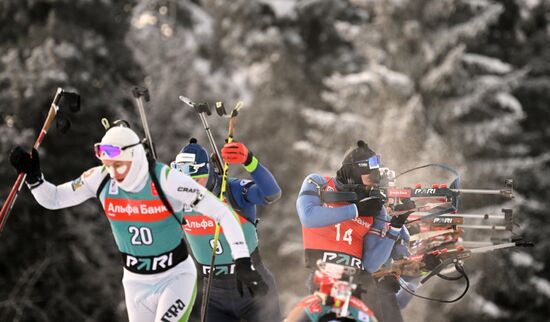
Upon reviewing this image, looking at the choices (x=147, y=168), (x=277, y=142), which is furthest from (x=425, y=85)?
(x=147, y=168)

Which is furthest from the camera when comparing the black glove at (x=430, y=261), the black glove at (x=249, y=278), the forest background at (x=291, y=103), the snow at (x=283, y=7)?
the snow at (x=283, y=7)

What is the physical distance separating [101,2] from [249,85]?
8720 mm

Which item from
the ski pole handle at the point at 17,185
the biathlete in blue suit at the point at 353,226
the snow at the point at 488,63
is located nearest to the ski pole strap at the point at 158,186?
the ski pole handle at the point at 17,185

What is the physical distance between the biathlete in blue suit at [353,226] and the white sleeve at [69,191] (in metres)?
1.67

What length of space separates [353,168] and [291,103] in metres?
22.9

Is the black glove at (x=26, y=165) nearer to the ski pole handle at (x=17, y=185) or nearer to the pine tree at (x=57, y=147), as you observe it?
the ski pole handle at (x=17, y=185)

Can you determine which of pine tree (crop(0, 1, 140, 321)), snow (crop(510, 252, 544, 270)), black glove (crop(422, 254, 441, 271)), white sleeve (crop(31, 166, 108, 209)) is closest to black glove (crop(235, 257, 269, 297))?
white sleeve (crop(31, 166, 108, 209))

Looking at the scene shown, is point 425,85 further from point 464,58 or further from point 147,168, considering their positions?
point 147,168

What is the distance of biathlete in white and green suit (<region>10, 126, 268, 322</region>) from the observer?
6.60 metres

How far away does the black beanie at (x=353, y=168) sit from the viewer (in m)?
7.54

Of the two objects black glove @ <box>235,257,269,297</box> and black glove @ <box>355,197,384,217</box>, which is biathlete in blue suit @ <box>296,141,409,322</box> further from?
black glove @ <box>235,257,269,297</box>

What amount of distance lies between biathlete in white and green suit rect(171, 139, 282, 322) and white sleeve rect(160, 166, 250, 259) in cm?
80

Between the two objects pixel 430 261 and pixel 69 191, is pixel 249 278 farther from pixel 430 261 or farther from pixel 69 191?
pixel 430 261

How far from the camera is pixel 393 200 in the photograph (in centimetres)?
891
